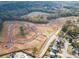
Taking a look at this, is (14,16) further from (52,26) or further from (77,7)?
(77,7)

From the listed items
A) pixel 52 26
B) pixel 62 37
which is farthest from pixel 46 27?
pixel 62 37

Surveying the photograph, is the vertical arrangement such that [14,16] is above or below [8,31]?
above

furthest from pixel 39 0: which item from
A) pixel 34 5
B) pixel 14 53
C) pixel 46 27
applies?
pixel 14 53

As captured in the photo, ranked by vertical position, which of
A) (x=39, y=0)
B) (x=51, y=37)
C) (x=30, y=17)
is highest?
(x=39, y=0)

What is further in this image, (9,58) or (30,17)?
(30,17)

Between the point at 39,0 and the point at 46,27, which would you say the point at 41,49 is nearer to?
the point at 46,27

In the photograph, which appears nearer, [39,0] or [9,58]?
[9,58]
